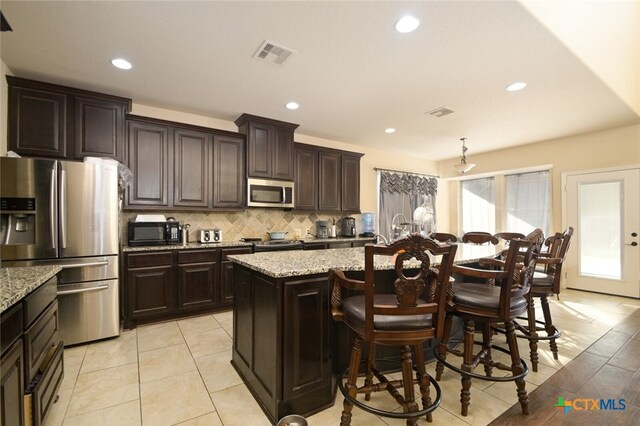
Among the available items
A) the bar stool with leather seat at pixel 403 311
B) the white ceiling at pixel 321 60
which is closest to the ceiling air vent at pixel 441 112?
the white ceiling at pixel 321 60

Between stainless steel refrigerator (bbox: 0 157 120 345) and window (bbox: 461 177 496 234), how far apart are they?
22.2 ft

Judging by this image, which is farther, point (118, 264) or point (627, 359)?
point (118, 264)

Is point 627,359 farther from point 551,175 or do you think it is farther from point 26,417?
point 26,417

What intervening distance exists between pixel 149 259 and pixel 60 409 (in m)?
1.62

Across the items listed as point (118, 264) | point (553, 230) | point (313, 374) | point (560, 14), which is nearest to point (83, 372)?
point (118, 264)

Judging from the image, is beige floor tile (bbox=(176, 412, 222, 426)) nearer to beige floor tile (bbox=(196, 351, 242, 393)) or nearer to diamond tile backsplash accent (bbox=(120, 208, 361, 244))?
beige floor tile (bbox=(196, 351, 242, 393))

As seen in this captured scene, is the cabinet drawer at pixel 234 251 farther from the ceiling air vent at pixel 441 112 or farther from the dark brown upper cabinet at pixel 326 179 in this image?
the ceiling air vent at pixel 441 112

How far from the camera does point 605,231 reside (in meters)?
4.61

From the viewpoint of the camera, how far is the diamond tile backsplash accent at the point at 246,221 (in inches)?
158

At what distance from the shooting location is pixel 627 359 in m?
2.48

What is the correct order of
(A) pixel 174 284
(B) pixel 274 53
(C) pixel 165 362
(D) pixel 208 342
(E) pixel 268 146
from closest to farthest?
1. (C) pixel 165 362
2. (B) pixel 274 53
3. (D) pixel 208 342
4. (A) pixel 174 284
5. (E) pixel 268 146

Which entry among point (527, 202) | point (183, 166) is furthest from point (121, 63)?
point (527, 202)

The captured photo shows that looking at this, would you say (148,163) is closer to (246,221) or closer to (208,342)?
(246,221)

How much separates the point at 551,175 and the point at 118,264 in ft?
22.1
